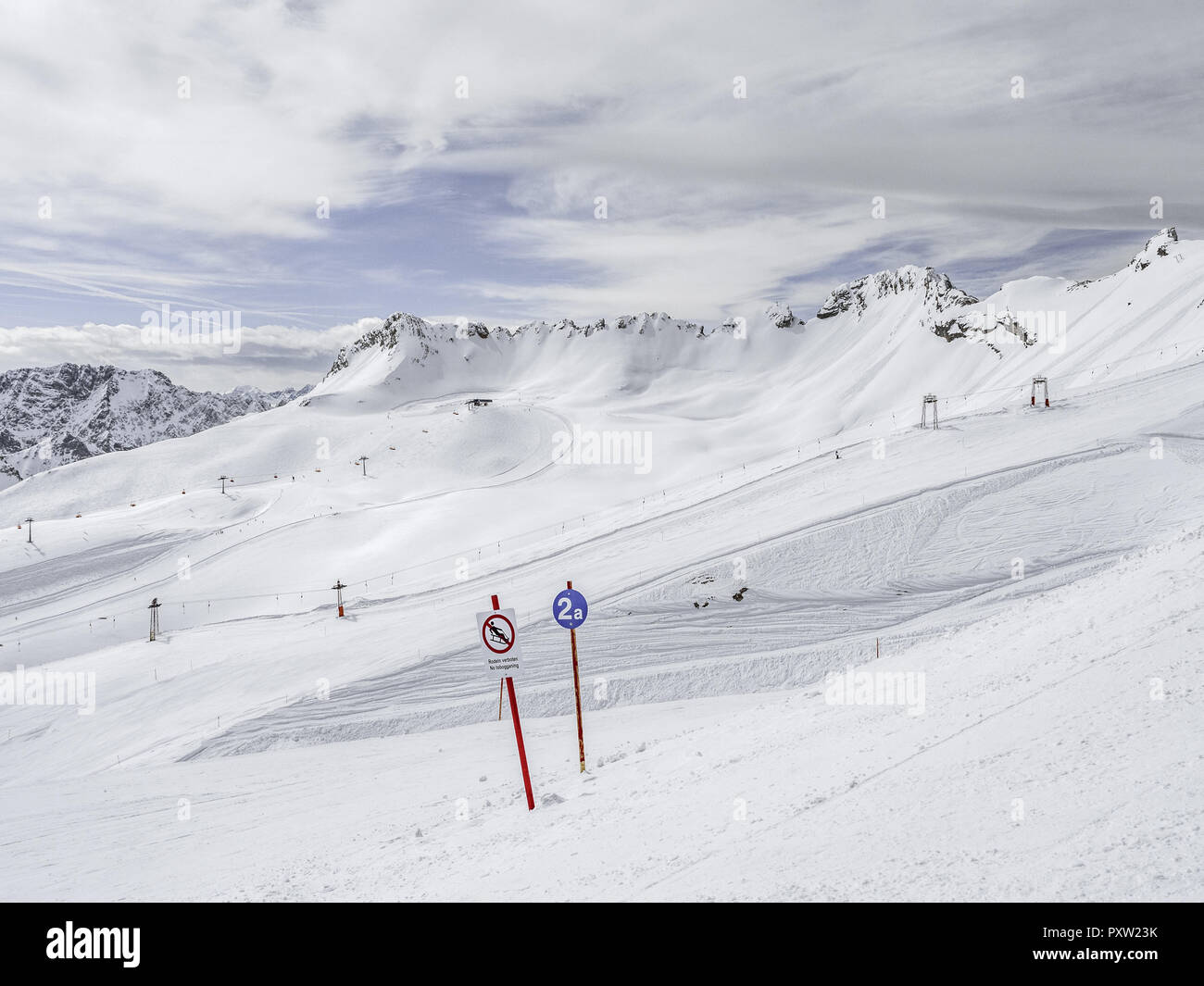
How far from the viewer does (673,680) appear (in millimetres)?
20469

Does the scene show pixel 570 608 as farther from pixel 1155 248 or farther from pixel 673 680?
pixel 1155 248

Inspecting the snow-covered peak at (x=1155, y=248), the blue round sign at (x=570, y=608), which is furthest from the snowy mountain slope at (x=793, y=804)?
the snow-covered peak at (x=1155, y=248)

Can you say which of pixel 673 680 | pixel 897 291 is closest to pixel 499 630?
pixel 673 680

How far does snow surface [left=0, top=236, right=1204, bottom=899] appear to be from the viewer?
6988 millimetres

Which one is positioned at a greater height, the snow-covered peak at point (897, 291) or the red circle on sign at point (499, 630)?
the snow-covered peak at point (897, 291)

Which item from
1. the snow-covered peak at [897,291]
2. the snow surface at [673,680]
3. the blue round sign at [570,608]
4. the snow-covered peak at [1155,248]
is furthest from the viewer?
the snow-covered peak at [897,291]

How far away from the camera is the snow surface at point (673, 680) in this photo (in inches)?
275

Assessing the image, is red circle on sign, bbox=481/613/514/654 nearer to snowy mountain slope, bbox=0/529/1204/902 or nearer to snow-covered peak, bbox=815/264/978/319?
snowy mountain slope, bbox=0/529/1204/902

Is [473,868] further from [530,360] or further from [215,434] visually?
[530,360]

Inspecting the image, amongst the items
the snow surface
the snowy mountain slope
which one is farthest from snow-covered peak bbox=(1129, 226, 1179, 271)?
the snowy mountain slope

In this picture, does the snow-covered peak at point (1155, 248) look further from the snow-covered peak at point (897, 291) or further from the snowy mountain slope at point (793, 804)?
the snowy mountain slope at point (793, 804)
